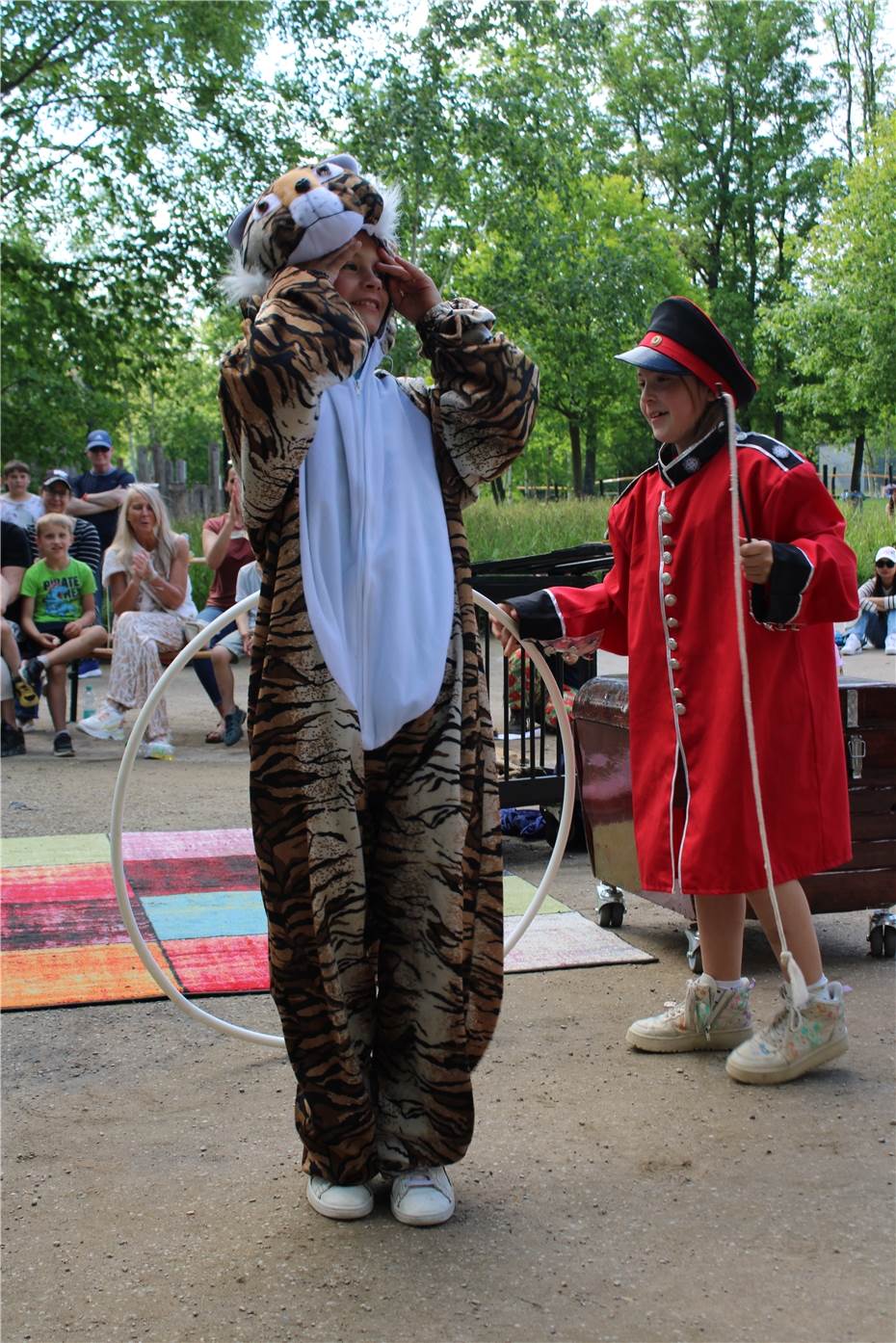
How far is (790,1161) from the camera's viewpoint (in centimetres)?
323

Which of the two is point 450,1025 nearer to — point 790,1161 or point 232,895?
point 790,1161

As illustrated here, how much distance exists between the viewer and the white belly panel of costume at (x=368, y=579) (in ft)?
9.14

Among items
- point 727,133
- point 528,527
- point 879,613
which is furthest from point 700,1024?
point 727,133

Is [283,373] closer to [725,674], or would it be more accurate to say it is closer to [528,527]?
[725,674]

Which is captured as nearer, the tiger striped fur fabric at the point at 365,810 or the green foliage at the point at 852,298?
the tiger striped fur fabric at the point at 365,810

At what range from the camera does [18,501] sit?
11.5m

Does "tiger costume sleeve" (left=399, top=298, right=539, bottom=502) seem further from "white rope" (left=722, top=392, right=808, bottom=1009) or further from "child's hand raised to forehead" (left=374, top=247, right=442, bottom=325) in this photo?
"white rope" (left=722, top=392, right=808, bottom=1009)

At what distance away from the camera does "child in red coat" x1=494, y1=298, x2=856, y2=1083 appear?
12.1 ft

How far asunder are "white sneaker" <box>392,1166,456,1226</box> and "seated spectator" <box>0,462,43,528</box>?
9171 mm

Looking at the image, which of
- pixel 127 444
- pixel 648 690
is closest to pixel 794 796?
pixel 648 690

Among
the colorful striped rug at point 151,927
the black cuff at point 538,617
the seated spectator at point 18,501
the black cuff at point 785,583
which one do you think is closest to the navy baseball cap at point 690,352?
the black cuff at point 785,583

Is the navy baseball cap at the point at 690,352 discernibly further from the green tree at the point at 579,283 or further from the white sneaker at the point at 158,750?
the green tree at the point at 579,283

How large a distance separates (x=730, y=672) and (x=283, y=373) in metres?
1.57

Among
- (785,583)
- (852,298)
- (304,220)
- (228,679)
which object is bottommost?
(228,679)
